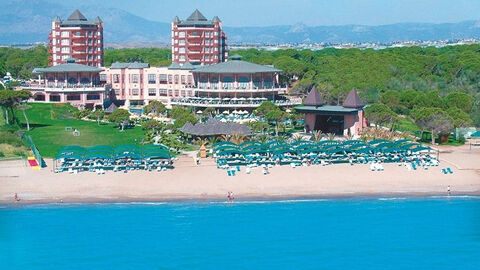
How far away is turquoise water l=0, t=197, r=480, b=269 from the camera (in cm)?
4234

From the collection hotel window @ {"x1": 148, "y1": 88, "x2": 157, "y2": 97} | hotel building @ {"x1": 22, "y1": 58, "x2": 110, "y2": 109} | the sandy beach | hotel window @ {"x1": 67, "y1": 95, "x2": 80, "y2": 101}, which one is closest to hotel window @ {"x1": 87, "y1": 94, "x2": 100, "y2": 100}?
hotel building @ {"x1": 22, "y1": 58, "x2": 110, "y2": 109}

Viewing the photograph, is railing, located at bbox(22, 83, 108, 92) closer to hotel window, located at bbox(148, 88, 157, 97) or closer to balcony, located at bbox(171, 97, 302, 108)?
hotel window, located at bbox(148, 88, 157, 97)

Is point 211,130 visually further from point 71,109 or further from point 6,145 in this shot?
point 71,109

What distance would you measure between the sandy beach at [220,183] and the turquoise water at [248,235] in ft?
6.29

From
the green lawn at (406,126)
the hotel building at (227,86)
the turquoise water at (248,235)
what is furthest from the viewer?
the hotel building at (227,86)

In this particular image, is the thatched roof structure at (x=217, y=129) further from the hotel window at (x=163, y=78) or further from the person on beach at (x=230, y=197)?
the hotel window at (x=163, y=78)

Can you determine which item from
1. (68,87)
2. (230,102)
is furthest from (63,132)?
(68,87)

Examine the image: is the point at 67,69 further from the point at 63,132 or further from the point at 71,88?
the point at 63,132

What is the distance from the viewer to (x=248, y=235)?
46.8 meters

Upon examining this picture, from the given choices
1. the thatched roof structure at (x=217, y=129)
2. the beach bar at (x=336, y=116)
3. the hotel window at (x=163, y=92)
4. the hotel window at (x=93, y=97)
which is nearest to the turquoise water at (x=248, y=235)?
the thatched roof structure at (x=217, y=129)

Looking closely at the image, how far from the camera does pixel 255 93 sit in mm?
97562

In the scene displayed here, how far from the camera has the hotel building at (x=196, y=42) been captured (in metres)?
130

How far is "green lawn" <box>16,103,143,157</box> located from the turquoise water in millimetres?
19889

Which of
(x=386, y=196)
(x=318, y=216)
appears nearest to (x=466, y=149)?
(x=386, y=196)
